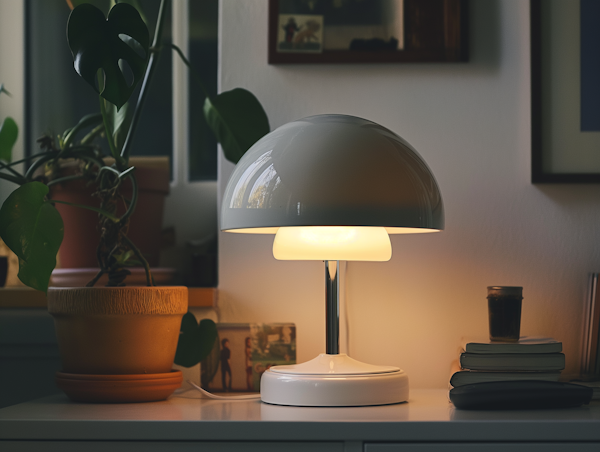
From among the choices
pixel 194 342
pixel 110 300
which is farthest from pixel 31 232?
pixel 194 342

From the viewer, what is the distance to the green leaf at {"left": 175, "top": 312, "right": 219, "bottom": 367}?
1097 millimetres

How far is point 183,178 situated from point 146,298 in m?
0.45

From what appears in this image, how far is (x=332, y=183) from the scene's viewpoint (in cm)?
78

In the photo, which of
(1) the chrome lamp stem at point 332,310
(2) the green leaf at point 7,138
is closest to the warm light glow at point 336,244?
(1) the chrome lamp stem at point 332,310

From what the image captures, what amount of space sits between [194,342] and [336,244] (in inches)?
13.0

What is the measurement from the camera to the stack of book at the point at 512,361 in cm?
97

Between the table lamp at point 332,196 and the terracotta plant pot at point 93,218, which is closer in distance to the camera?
the table lamp at point 332,196

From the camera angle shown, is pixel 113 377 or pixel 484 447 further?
pixel 113 377

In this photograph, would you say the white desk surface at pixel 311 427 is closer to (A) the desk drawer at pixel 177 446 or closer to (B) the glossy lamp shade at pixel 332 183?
(A) the desk drawer at pixel 177 446

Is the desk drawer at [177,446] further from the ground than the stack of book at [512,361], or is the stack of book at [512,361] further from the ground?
the stack of book at [512,361]

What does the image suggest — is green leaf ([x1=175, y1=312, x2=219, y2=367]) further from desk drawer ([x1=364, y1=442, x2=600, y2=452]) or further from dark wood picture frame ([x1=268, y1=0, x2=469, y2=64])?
dark wood picture frame ([x1=268, y1=0, x2=469, y2=64])

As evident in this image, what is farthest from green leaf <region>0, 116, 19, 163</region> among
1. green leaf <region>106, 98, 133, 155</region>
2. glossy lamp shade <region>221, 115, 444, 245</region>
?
glossy lamp shade <region>221, 115, 444, 245</region>

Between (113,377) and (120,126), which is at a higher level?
(120,126)

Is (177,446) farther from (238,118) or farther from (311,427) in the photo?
(238,118)
